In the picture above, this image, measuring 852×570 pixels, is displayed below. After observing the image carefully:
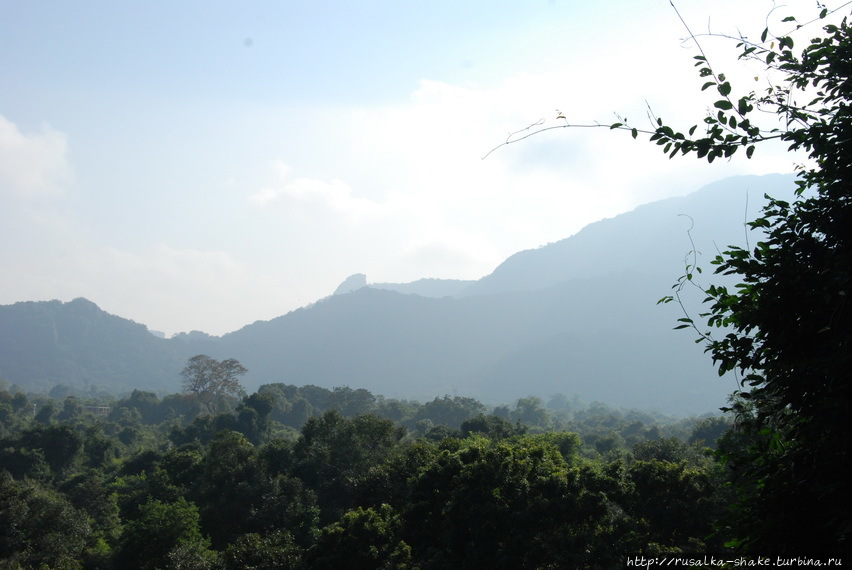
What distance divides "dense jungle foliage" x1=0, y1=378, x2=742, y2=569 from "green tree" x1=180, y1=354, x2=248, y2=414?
38.4 meters

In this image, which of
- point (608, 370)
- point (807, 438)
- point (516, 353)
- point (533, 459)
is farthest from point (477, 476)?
point (516, 353)

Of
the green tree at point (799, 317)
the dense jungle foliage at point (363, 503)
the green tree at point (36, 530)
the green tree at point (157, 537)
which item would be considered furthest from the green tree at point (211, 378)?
the green tree at point (799, 317)

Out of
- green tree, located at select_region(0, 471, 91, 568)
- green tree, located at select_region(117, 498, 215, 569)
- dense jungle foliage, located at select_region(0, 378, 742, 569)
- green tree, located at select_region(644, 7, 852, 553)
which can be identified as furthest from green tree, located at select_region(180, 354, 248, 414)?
green tree, located at select_region(644, 7, 852, 553)

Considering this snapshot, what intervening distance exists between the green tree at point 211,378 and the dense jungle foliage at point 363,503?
38.4 metres

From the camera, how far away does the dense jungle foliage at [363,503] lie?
565 inches

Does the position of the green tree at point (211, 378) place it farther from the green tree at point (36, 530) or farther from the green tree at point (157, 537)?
the green tree at point (157, 537)

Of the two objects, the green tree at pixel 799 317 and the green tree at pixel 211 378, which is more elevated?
the green tree at pixel 799 317

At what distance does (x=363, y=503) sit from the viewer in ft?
66.9

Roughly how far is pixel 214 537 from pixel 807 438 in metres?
26.4

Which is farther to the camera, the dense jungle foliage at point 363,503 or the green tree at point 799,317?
the dense jungle foliage at point 363,503

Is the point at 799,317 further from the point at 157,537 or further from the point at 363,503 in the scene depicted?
the point at 157,537

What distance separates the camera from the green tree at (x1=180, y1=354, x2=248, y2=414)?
3216 inches

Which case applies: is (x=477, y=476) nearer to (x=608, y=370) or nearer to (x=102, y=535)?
(x=102, y=535)

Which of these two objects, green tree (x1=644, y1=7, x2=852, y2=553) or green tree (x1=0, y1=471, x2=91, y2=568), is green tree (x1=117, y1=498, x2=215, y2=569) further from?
green tree (x1=644, y1=7, x2=852, y2=553)
